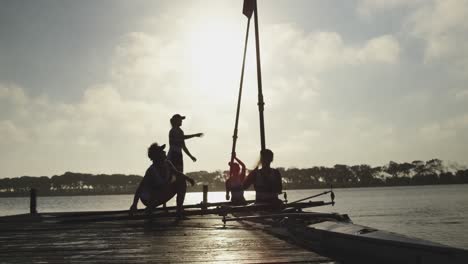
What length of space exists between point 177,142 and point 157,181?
1.86m

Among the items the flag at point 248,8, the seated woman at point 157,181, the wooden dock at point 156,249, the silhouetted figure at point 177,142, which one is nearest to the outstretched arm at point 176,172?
the seated woman at point 157,181

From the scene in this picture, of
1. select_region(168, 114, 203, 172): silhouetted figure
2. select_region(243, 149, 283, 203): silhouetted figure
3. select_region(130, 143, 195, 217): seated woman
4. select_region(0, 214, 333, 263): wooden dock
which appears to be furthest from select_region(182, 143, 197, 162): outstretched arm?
select_region(0, 214, 333, 263): wooden dock

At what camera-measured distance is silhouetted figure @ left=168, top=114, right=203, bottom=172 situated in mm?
11758

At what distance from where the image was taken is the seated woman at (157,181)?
33.4ft

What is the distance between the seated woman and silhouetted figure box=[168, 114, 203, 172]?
39.5 inches

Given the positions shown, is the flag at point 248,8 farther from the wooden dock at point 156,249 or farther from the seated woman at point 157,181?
the wooden dock at point 156,249

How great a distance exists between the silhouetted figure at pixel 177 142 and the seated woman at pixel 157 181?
1004mm

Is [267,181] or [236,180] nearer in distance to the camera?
[267,181]

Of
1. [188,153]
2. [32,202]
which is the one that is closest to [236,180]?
[188,153]

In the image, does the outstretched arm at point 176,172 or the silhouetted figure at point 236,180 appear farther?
the silhouetted figure at point 236,180

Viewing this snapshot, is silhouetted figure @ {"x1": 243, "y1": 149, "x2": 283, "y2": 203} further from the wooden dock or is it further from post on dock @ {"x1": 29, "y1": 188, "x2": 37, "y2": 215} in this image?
post on dock @ {"x1": 29, "y1": 188, "x2": 37, "y2": 215}

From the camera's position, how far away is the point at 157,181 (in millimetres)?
10391

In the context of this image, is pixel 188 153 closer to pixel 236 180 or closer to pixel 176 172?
pixel 176 172

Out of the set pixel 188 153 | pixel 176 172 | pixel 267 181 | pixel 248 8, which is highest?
pixel 248 8
